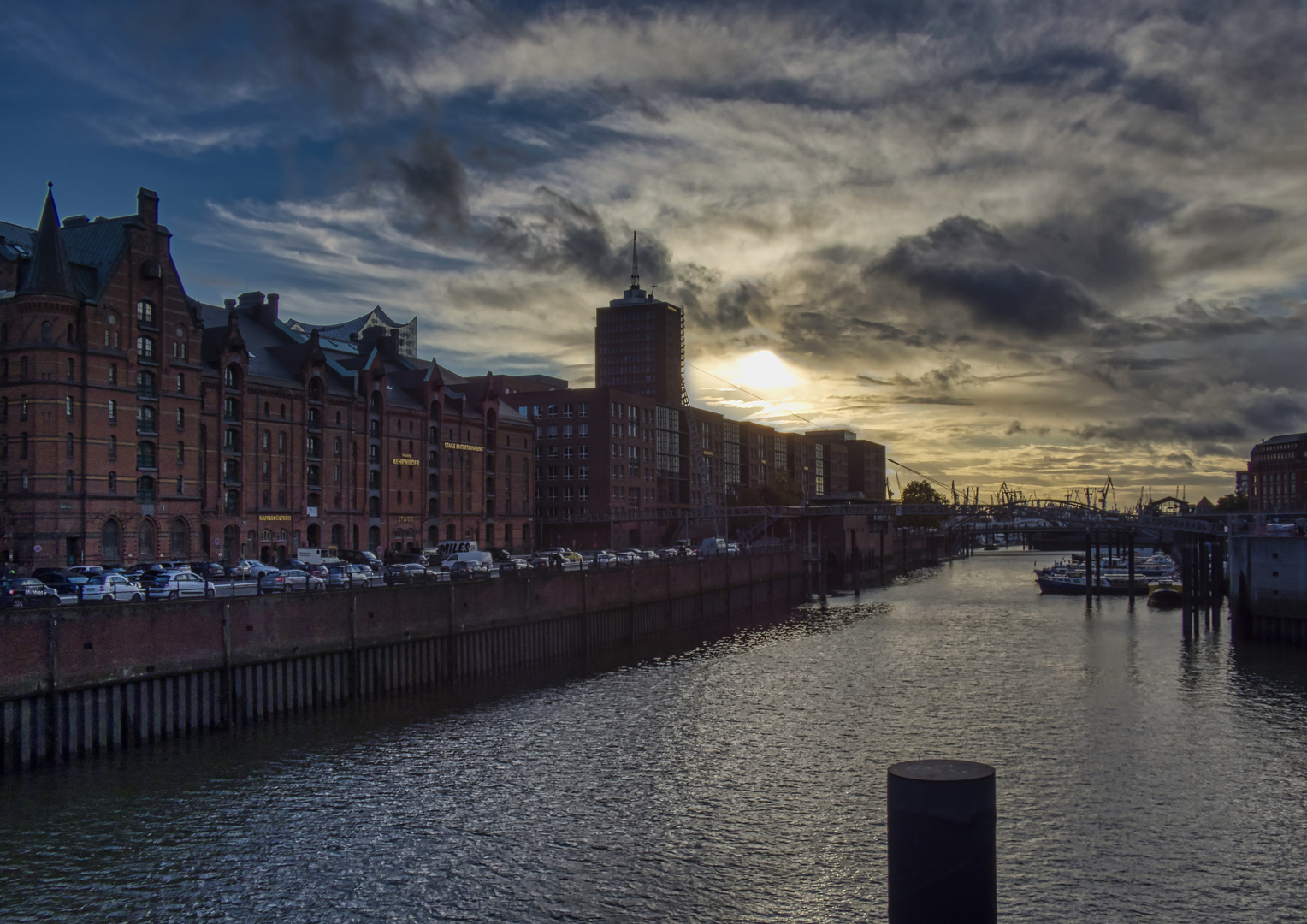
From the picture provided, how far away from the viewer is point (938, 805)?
10070 mm

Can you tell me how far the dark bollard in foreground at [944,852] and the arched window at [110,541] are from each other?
75.0 m

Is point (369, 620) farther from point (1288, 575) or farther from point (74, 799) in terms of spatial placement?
point (1288, 575)

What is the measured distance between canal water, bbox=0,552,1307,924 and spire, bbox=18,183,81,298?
138 ft

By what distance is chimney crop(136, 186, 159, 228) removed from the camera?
77500 millimetres

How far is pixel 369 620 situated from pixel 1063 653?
148 ft

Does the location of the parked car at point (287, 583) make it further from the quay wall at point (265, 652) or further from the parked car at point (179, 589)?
the parked car at point (179, 589)

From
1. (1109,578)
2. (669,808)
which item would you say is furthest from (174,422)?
(1109,578)

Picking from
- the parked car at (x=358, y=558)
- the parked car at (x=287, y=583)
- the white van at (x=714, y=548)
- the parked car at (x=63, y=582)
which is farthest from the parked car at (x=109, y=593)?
the white van at (x=714, y=548)

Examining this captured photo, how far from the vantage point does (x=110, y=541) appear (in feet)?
241

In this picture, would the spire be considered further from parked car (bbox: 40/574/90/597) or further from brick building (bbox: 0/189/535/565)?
parked car (bbox: 40/574/90/597)

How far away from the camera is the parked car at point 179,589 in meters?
44.1

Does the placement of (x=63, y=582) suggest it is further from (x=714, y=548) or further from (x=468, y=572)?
(x=714, y=548)

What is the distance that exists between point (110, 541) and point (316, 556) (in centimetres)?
1620

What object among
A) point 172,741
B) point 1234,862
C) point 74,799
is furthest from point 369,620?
point 1234,862
